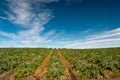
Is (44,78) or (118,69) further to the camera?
A: (118,69)

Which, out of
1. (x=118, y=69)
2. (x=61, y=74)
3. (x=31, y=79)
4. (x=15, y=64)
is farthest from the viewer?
(x=15, y=64)

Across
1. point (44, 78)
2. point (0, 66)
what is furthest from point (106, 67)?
point (0, 66)

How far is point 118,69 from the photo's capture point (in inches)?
619

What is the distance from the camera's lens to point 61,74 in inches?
555

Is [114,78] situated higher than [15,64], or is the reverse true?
[15,64]

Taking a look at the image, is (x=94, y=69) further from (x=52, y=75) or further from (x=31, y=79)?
(x=31, y=79)

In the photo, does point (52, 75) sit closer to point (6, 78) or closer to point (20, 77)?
point (20, 77)

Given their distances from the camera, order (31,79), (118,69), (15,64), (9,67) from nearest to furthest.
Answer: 1. (31,79)
2. (118,69)
3. (9,67)
4. (15,64)

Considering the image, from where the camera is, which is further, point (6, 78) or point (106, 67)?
point (106, 67)

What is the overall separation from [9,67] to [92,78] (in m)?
10.4

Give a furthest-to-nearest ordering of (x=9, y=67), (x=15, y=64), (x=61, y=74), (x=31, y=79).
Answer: (x=15, y=64) → (x=9, y=67) → (x=61, y=74) → (x=31, y=79)

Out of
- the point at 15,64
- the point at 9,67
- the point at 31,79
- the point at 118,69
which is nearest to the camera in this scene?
the point at 31,79

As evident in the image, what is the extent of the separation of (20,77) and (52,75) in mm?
3117

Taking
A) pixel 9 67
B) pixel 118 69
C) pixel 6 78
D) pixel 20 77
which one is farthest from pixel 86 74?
pixel 9 67
